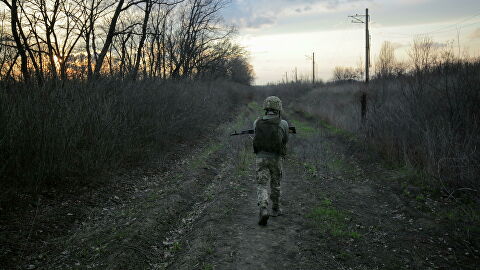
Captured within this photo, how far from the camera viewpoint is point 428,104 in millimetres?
10352

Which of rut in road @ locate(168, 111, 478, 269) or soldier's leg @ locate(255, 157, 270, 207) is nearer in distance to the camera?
rut in road @ locate(168, 111, 478, 269)

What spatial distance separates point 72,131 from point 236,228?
4200 mm

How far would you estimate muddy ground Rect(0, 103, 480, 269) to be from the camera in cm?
505

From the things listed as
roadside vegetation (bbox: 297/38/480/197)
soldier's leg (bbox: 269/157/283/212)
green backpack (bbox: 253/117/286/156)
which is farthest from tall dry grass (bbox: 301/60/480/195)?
green backpack (bbox: 253/117/286/156)

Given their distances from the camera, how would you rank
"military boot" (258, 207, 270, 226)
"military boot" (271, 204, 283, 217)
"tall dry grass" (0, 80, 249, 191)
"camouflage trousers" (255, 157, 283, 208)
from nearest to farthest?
"military boot" (258, 207, 270, 226), "tall dry grass" (0, 80, 249, 191), "camouflage trousers" (255, 157, 283, 208), "military boot" (271, 204, 283, 217)

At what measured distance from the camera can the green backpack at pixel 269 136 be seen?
661 cm

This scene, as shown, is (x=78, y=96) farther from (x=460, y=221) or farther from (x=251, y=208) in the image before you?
(x=460, y=221)

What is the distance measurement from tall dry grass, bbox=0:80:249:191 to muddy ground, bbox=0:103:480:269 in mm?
641

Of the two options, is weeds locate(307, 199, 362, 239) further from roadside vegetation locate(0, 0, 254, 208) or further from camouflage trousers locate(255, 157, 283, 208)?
roadside vegetation locate(0, 0, 254, 208)

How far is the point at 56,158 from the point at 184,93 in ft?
33.5

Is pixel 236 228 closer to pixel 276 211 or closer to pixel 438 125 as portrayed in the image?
pixel 276 211

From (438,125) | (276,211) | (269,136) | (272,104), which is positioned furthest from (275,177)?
Result: (438,125)

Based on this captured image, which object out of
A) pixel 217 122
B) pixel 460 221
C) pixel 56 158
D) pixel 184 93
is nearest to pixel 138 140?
pixel 56 158

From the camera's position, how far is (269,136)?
6.61 m
